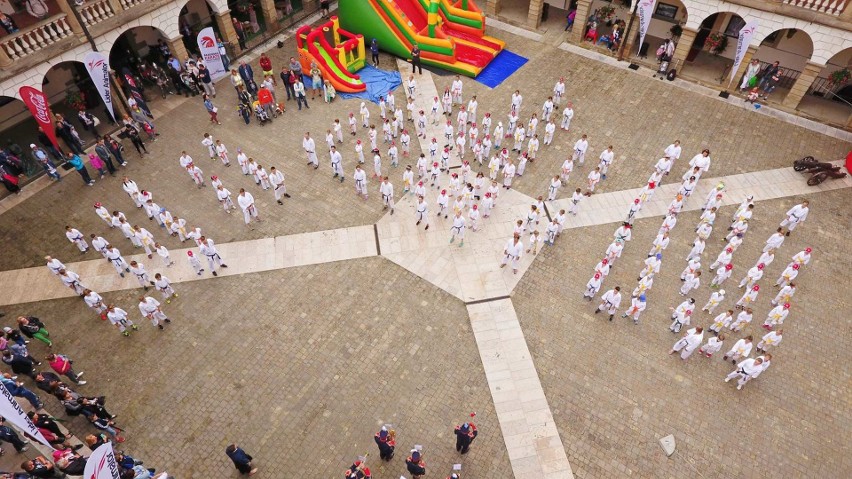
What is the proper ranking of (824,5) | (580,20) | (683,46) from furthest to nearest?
(580,20) < (683,46) < (824,5)

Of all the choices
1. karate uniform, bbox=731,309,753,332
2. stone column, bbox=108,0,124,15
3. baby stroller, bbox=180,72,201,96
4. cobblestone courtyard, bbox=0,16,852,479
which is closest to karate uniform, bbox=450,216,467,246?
cobblestone courtyard, bbox=0,16,852,479

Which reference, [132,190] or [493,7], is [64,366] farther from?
[493,7]

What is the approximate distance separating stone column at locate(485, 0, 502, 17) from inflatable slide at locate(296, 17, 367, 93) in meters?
8.25

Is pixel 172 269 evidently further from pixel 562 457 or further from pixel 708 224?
pixel 708 224

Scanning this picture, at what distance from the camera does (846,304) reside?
15562mm

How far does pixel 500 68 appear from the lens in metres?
24.5

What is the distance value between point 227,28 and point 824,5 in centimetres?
2501

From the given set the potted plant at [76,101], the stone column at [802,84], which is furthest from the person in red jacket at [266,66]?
the stone column at [802,84]

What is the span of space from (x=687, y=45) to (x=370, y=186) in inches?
634

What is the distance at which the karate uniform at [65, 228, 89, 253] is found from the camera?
624 inches

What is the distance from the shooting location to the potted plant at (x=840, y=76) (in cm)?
2142

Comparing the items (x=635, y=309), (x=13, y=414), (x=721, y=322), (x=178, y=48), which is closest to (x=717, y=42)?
(x=721, y=322)

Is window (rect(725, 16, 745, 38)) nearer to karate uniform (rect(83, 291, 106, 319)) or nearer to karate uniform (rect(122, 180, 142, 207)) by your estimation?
karate uniform (rect(122, 180, 142, 207))

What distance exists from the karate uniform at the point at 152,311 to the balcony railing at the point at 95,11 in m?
11.5
